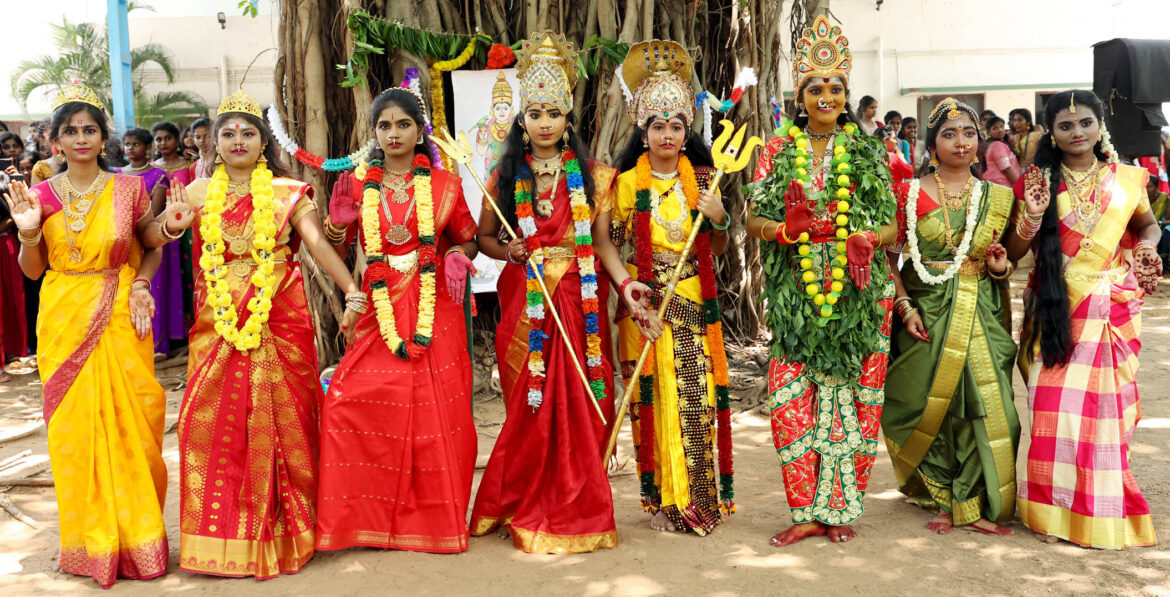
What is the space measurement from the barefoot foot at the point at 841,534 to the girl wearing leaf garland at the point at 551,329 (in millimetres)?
879

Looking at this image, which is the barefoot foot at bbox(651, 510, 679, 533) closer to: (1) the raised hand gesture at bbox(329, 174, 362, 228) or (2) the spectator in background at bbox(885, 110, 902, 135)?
(1) the raised hand gesture at bbox(329, 174, 362, 228)

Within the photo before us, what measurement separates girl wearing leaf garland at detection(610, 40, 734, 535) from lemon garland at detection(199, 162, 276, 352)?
4.55ft

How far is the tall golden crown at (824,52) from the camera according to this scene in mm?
3758

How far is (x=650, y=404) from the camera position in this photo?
393 centimetres

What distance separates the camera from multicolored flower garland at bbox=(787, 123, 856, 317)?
145 inches

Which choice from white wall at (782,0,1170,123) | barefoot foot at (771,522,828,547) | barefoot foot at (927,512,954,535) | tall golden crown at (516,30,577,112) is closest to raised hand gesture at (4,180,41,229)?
tall golden crown at (516,30,577,112)

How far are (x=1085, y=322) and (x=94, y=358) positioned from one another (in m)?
3.88

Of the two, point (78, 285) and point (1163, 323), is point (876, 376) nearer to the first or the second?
point (78, 285)

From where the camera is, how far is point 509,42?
268 inches

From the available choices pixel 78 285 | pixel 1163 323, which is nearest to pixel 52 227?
pixel 78 285

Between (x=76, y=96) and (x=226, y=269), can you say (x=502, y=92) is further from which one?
(x=76, y=96)

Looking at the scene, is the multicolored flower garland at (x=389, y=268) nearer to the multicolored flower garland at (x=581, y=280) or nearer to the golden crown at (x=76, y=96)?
the multicolored flower garland at (x=581, y=280)

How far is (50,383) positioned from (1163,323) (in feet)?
28.6

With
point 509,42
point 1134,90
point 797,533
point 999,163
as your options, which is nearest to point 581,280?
point 797,533
